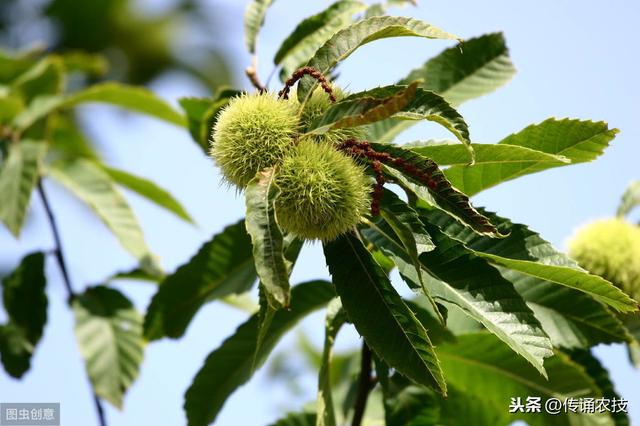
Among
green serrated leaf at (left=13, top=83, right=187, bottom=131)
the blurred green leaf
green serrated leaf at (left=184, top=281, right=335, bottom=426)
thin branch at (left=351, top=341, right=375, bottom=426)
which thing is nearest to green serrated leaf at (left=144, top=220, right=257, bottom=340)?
green serrated leaf at (left=184, top=281, right=335, bottom=426)

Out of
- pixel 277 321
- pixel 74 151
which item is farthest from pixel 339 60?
pixel 74 151

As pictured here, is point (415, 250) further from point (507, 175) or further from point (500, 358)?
point (500, 358)

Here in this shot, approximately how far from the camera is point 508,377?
2.02 metres

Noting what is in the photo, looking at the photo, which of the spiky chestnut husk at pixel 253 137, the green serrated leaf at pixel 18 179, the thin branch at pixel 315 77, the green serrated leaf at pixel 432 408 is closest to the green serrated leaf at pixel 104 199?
the green serrated leaf at pixel 18 179

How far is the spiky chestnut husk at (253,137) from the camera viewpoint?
1.31 m

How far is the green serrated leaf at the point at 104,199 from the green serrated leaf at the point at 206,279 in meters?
0.39

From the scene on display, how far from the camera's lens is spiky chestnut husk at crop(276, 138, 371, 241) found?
1256mm

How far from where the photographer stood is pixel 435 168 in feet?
4.16

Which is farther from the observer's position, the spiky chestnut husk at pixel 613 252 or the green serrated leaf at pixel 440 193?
the spiky chestnut husk at pixel 613 252

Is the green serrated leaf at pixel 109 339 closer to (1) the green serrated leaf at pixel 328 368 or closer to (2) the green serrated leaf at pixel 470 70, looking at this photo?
(1) the green serrated leaf at pixel 328 368

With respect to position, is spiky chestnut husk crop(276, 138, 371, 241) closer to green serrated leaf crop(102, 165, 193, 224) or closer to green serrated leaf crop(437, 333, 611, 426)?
green serrated leaf crop(437, 333, 611, 426)

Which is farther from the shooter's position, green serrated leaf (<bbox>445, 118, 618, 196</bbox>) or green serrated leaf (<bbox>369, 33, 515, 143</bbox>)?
green serrated leaf (<bbox>369, 33, 515, 143</bbox>)

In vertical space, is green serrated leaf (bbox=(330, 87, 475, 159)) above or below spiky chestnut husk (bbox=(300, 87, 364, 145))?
below

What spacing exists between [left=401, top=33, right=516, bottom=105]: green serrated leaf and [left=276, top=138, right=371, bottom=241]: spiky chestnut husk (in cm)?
69
